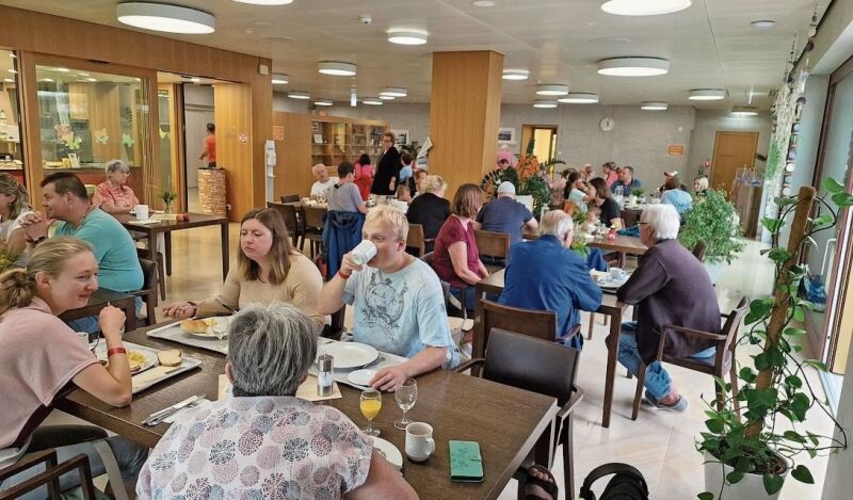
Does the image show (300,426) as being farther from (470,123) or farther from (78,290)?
(470,123)

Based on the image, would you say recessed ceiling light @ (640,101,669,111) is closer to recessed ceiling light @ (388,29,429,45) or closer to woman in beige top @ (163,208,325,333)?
recessed ceiling light @ (388,29,429,45)

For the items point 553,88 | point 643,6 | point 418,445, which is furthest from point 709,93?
point 418,445

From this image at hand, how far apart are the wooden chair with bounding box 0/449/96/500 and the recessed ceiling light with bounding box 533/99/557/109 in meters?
13.9

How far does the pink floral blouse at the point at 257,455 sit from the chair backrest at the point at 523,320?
5.35ft

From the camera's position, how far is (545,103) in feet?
47.9

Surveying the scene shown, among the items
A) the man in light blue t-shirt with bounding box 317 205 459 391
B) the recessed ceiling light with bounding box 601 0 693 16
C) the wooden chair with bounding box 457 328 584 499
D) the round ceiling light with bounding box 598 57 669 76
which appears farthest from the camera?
the round ceiling light with bounding box 598 57 669 76

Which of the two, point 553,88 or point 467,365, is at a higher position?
point 553,88

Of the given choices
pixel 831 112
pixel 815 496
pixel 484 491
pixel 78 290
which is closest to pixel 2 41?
pixel 78 290

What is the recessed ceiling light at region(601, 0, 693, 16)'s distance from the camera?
4.02 m

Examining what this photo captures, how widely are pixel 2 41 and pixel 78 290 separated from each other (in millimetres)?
5455

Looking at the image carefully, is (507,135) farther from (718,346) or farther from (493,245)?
(718,346)

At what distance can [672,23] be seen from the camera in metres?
5.02

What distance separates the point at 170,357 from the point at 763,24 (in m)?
5.35

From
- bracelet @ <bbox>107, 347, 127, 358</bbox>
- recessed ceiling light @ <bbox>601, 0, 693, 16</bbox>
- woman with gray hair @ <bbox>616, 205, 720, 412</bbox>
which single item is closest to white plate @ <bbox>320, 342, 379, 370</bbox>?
bracelet @ <bbox>107, 347, 127, 358</bbox>
